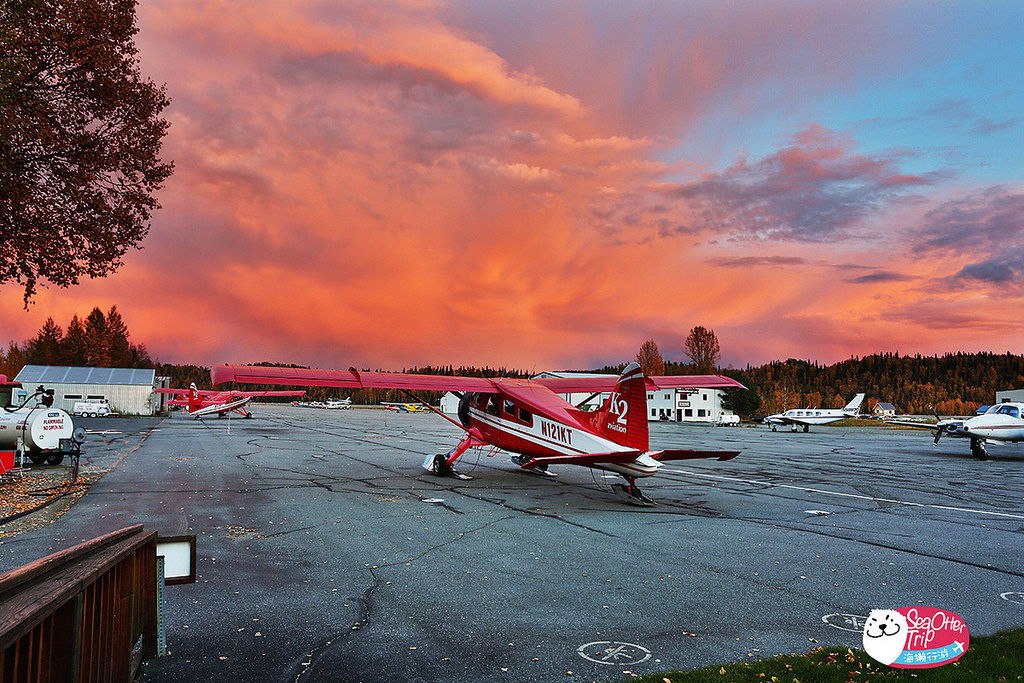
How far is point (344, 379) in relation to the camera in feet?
50.1

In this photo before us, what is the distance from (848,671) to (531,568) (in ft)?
12.9

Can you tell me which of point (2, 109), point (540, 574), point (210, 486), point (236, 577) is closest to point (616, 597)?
point (540, 574)

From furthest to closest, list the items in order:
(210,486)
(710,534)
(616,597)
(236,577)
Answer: (210,486) < (710,534) < (236,577) < (616,597)

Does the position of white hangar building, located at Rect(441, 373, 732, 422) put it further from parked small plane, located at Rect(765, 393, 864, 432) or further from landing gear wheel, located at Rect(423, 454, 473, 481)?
landing gear wheel, located at Rect(423, 454, 473, 481)

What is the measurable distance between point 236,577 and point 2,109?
1223 centimetres

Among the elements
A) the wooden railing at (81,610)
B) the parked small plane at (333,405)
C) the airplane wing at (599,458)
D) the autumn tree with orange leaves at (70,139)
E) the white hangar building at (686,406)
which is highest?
the autumn tree with orange leaves at (70,139)

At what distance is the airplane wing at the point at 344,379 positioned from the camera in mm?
13092

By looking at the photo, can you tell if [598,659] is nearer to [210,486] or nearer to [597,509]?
[597,509]

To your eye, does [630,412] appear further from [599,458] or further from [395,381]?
[395,381]

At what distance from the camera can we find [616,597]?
6602 millimetres

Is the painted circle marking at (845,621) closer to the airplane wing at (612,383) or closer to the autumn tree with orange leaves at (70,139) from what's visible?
the airplane wing at (612,383)

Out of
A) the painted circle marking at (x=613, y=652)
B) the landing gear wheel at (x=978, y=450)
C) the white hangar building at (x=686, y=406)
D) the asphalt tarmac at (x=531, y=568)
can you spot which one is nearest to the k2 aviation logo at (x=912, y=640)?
the asphalt tarmac at (x=531, y=568)

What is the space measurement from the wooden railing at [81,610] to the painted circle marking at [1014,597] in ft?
29.0

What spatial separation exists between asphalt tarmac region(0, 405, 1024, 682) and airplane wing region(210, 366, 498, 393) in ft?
8.49
